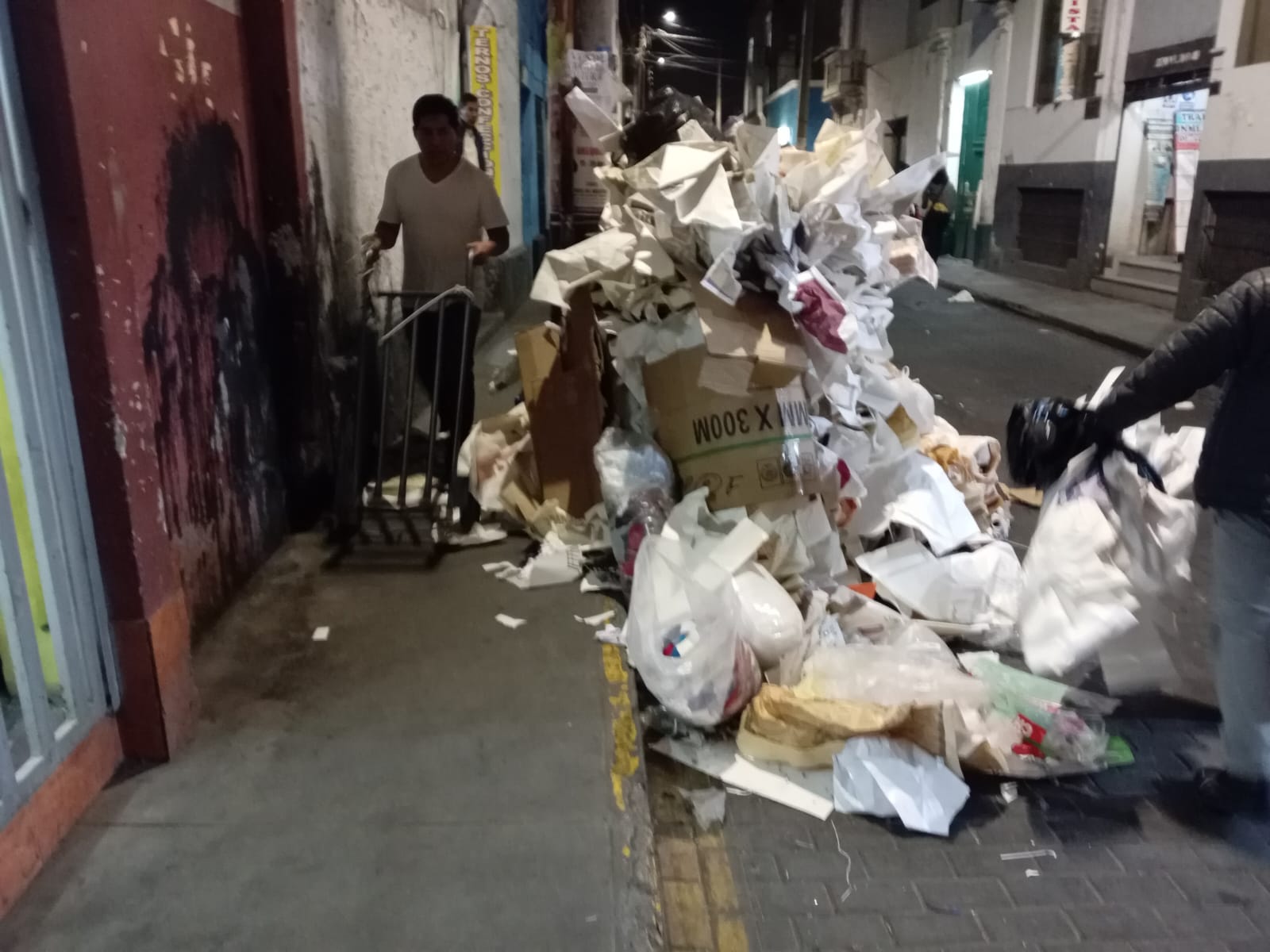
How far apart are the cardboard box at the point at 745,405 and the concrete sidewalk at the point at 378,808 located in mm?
819

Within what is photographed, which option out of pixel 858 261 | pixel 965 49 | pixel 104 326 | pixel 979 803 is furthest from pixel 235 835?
pixel 965 49

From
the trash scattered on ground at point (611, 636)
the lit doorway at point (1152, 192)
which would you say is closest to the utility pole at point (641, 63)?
the lit doorway at point (1152, 192)

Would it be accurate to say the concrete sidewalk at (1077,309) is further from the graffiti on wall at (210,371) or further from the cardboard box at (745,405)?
the graffiti on wall at (210,371)

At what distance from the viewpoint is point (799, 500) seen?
12.4ft

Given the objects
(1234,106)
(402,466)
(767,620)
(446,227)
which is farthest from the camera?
(1234,106)

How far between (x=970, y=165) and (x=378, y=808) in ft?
65.2

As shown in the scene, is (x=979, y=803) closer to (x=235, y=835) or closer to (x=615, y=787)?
(x=615, y=787)

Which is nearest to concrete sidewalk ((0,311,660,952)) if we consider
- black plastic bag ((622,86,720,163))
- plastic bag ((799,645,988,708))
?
plastic bag ((799,645,988,708))

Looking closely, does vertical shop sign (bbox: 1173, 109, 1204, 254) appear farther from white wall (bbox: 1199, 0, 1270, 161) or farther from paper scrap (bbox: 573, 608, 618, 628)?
paper scrap (bbox: 573, 608, 618, 628)

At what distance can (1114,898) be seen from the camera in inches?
96.5

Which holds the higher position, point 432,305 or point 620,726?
point 432,305

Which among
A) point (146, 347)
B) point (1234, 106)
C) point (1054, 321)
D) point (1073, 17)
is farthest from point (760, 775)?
point (1073, 17)

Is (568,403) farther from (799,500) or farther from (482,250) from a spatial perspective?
(799,500)

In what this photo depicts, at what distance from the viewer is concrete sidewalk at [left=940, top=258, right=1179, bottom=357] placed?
1073cm
